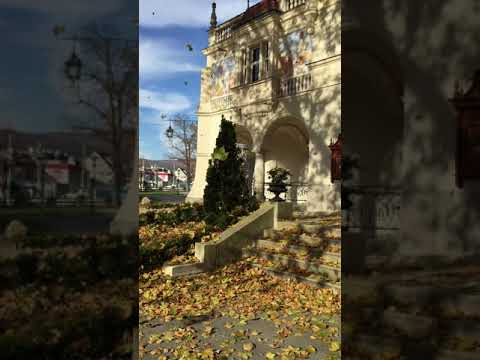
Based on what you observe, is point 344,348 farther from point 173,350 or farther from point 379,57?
point 173,350

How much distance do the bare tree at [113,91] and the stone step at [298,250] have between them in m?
4.94

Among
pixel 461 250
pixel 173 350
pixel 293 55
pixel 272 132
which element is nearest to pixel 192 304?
pixel 173 350

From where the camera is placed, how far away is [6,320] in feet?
3.77

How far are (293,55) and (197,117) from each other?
649cm

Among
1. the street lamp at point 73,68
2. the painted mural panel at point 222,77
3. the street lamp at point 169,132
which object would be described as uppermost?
the painted mural panel at point 222,77

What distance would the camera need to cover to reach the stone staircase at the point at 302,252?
5457 millimetres

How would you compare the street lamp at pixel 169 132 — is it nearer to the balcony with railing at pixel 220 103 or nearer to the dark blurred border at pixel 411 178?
the balcony with railing at pixel 220 103

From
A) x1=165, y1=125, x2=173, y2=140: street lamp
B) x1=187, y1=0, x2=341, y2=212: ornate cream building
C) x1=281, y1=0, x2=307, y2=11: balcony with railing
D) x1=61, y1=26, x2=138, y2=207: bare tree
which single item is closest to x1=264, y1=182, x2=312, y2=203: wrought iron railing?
x1=187, y1=0, x2=341, y2=212: ornate cream building

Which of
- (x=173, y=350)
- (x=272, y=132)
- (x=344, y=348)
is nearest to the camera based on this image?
(x=344, y=348)

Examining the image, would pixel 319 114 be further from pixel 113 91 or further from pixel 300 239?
pixel 113 91

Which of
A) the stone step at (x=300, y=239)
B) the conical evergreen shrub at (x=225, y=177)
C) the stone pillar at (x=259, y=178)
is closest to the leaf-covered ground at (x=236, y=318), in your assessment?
the stone step at (x=300, y=239)

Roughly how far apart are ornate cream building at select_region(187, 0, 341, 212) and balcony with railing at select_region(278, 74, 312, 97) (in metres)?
0.03

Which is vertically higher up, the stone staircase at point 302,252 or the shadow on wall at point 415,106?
the shadow on wall at point 415,106

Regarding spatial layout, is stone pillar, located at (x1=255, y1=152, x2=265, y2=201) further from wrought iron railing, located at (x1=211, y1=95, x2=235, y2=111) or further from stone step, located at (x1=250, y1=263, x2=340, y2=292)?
stone step, located at (x1=250, y1=263, x2=340, y2=292)
